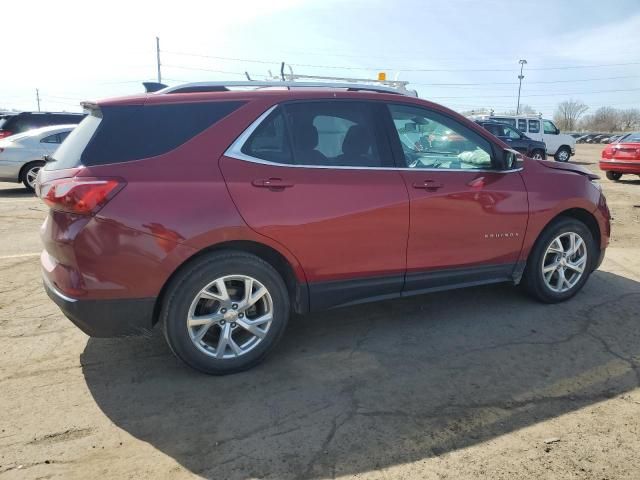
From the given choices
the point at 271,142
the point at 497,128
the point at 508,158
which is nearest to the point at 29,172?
the point at 271,142

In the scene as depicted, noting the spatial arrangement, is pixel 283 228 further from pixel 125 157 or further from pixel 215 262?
A: pixel 125 157

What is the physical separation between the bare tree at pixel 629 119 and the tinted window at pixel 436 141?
113 meters

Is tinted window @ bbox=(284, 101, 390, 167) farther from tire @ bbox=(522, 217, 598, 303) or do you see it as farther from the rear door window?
the rear door window

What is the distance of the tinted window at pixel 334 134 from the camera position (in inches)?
128

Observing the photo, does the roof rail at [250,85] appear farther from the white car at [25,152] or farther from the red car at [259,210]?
the white car at [25,152]

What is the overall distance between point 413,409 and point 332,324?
1318 millimetres

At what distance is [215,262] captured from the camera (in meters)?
2.96

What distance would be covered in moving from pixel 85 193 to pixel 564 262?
389 centimetres

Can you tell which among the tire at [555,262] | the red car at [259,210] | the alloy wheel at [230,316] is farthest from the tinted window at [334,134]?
the tire at [555,262]

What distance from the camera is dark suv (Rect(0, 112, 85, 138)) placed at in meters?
12.3

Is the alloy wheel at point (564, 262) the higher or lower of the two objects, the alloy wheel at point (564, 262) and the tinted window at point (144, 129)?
the lower

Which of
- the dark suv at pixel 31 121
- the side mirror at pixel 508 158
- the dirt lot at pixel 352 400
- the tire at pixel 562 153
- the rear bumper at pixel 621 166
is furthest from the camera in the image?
the tire at pixel 562 153

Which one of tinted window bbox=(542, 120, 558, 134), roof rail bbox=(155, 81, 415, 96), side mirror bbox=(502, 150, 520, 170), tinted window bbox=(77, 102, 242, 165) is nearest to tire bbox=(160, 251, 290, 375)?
tinted window bbox=(77, 102, 242, 165)

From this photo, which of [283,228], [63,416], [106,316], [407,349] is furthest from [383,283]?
[63,416]
